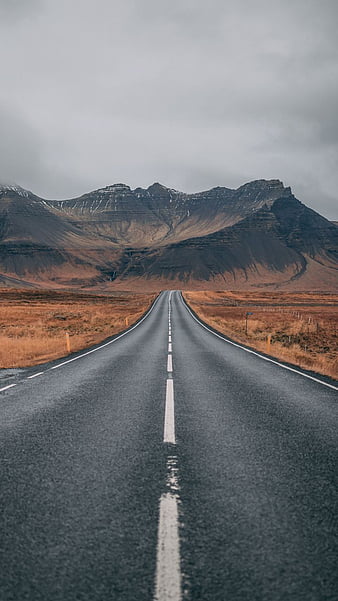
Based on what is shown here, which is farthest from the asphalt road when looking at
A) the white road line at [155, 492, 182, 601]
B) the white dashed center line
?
the white dashed center line

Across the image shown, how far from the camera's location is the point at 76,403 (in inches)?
284

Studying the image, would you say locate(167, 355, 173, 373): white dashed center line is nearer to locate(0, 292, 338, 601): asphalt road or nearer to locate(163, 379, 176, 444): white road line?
locate(163, 379, 176, 444): white road line

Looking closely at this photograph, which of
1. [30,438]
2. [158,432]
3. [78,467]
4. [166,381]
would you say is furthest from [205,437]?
[166,381]

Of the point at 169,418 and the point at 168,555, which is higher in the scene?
the point at 168,555

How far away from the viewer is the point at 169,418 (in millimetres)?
6176

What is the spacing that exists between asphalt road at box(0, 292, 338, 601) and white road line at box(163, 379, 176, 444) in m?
0.03

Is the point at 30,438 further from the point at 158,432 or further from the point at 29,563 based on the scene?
the point at 29,563

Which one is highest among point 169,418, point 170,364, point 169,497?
point 169,497

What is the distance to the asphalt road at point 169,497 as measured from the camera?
7.81ft

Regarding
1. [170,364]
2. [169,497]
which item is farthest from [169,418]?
[170,364]

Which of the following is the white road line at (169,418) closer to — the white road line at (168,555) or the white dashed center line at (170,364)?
the white road line at (168,555)

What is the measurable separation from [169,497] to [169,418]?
2.68 meters

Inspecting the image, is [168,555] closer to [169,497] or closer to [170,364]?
[169,497]

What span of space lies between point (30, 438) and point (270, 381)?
6346mm
